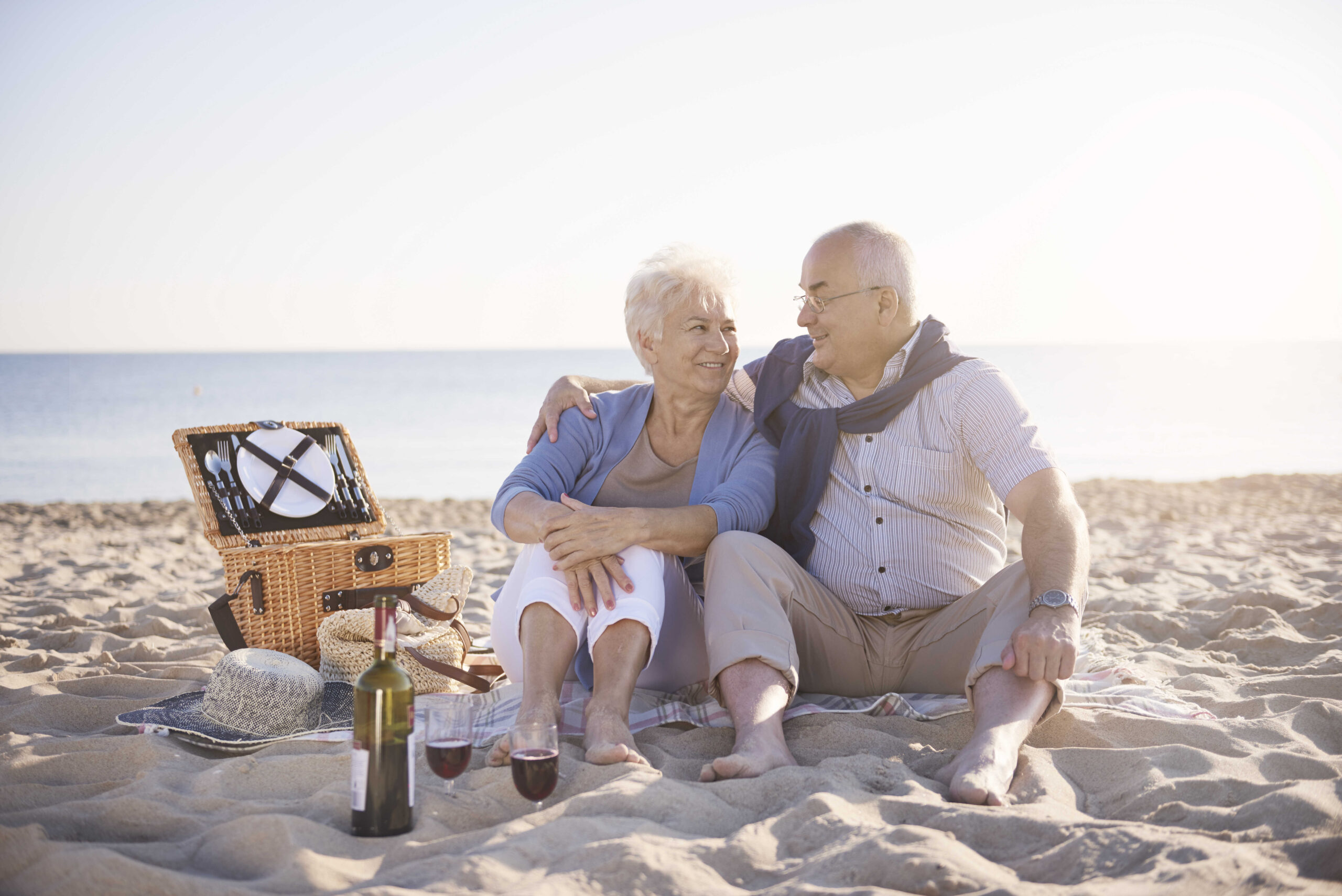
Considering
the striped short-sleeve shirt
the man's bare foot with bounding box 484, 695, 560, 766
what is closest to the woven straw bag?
the man's bare foot with bounding box 484, 695, 560, 766

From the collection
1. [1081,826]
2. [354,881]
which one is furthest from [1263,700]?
[354,881]

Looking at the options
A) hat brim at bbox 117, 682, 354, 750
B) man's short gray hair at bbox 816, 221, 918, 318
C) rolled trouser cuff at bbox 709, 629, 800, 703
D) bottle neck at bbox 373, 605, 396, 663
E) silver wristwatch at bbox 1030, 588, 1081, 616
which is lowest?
hat brim at bbox 117, 682, 354, 750

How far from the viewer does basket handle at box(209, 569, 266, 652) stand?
3.03 m

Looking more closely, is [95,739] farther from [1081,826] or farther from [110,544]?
[110,544]

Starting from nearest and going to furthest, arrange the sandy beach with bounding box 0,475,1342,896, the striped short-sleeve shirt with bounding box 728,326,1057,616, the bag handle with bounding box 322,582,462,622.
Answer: the sandy beach with bounding box 0,475,1342,896 → the striped short-sleeve shirt with bounding box 728,326,1057,616 → the bag handle with bounding box 322,582,462,622

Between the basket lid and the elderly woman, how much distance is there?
1.00 metres

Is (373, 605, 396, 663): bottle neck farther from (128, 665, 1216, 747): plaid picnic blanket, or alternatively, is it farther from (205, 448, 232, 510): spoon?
(205, 448, 232, 510): spoon

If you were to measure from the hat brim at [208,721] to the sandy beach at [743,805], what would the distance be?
7cm

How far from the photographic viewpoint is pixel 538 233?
29.3 m

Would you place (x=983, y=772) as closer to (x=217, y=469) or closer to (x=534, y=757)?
(x=534, y=757)

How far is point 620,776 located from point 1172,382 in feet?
101

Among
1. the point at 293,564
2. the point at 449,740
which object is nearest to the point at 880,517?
the point at 449,740

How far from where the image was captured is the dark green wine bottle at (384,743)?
1.73 meters

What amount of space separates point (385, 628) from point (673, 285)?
1.53m
